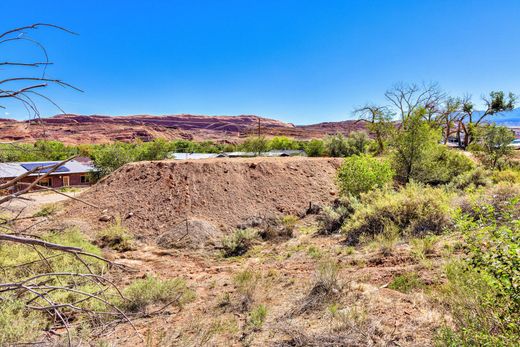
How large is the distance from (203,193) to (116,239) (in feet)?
14.2

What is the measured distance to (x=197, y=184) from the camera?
1531cm

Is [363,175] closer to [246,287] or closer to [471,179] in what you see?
[471,179]

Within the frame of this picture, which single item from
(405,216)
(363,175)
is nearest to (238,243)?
(405,216)

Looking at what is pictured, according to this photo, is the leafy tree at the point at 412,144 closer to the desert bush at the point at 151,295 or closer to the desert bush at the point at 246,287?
the desert bush at the point at 246,287

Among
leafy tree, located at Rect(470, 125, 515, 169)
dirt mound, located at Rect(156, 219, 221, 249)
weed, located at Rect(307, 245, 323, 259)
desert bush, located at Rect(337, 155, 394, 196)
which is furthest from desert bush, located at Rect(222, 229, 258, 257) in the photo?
leafy tree, located at Rect(470, 125, 515, 169)

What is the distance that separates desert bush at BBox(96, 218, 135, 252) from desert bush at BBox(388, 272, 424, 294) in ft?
29.7

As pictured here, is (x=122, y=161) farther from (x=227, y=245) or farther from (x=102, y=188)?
(x=227, y=245)

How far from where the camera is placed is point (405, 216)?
30.9 feet

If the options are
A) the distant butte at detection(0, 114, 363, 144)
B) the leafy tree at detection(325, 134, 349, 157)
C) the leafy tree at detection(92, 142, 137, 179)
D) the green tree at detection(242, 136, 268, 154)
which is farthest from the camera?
the green tree at detection(242, 136, 268, 154)

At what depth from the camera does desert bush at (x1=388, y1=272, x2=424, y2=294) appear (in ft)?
18.3

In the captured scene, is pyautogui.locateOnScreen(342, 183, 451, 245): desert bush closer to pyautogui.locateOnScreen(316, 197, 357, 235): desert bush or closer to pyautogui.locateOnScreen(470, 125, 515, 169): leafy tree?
pyautogui.locateOnScreen(316, 197, 357, 235): desert bush

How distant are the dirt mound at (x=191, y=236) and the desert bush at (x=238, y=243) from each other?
85 cm

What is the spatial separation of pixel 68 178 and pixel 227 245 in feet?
88.9

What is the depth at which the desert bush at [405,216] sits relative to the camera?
8766mm
